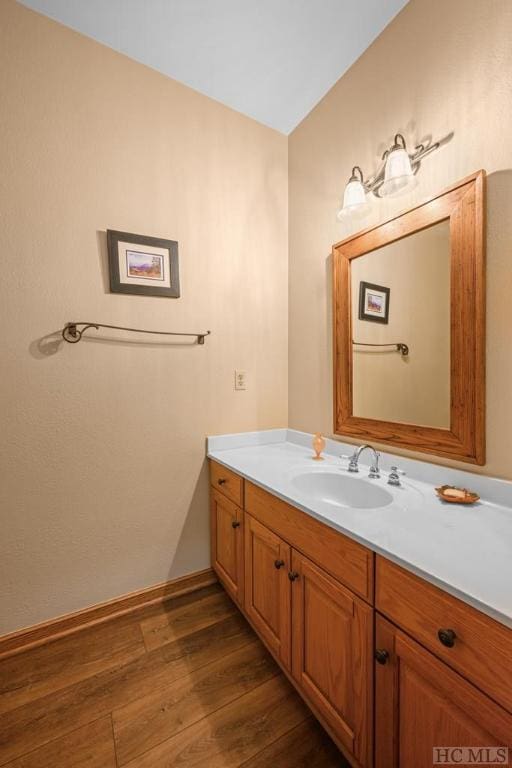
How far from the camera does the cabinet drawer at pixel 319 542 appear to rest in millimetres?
829

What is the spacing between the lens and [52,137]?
1.36m

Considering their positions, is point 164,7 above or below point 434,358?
above

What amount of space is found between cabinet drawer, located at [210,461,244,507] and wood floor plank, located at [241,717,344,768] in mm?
755

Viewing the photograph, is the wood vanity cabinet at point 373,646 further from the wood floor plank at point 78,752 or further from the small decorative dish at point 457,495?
the wood floor plank at point 78,752

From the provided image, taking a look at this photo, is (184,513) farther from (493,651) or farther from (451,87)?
(451,87)

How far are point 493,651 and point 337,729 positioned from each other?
66 centimetres

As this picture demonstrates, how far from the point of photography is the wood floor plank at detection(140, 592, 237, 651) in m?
1.43

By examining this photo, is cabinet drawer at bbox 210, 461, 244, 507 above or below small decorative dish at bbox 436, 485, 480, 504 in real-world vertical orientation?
below

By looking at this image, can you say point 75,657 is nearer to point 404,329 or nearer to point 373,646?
point 373,646

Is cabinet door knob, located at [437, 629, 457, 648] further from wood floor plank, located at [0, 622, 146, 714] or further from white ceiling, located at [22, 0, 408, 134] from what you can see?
white ceiling, located at [22, 0, 408, 134]

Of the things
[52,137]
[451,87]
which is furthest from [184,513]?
[451,87]

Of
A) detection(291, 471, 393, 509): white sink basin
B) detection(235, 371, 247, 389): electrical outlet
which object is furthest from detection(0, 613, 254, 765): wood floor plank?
detection(235, 371, 247, 389): electrical outlet

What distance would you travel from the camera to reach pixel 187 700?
3.75ft

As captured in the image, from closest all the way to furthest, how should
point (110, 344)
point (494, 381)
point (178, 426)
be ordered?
point (494, 381) < point (110, 344) < point (178, 426)
